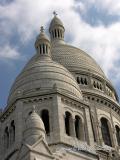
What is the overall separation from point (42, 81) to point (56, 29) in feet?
53.8

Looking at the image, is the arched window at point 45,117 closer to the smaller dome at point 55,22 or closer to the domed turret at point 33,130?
the domed turret at point 33,130

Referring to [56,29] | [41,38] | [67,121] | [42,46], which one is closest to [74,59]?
[41,38]

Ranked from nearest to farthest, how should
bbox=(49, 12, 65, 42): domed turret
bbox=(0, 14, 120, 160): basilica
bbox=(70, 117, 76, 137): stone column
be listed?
bbox=(0, 14, 120, 160): basilica < bbox=(70, 117, 76, 137): stone column < bbox=(49, 12, 65, 42): domed turret

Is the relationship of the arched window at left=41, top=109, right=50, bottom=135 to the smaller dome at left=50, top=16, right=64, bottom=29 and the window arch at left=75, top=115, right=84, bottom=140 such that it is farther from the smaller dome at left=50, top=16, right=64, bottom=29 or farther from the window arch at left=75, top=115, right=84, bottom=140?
the smaller dome at left=50, top=16, right=64, bottom=29

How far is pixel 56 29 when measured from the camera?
→ 4816 centimetres

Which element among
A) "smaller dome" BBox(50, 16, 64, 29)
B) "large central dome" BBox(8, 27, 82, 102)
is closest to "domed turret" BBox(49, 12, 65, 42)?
"smaller dome" BBox(50, 16, 64, 29)

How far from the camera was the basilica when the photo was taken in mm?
26598

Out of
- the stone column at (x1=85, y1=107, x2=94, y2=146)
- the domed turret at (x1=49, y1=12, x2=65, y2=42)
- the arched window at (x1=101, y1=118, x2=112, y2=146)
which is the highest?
the domed turret at (x1=49, y1=12, x2=65, y2=42)

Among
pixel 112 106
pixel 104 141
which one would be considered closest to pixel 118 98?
pixel 112 106

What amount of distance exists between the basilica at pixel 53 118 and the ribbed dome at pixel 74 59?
2.68m

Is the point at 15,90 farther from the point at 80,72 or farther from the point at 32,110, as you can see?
the point at 80,72

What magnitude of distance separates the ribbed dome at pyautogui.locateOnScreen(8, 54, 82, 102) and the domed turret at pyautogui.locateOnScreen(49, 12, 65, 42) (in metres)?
12.7

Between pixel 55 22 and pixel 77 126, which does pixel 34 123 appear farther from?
pixel 55 22

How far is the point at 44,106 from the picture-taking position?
3080 cm
